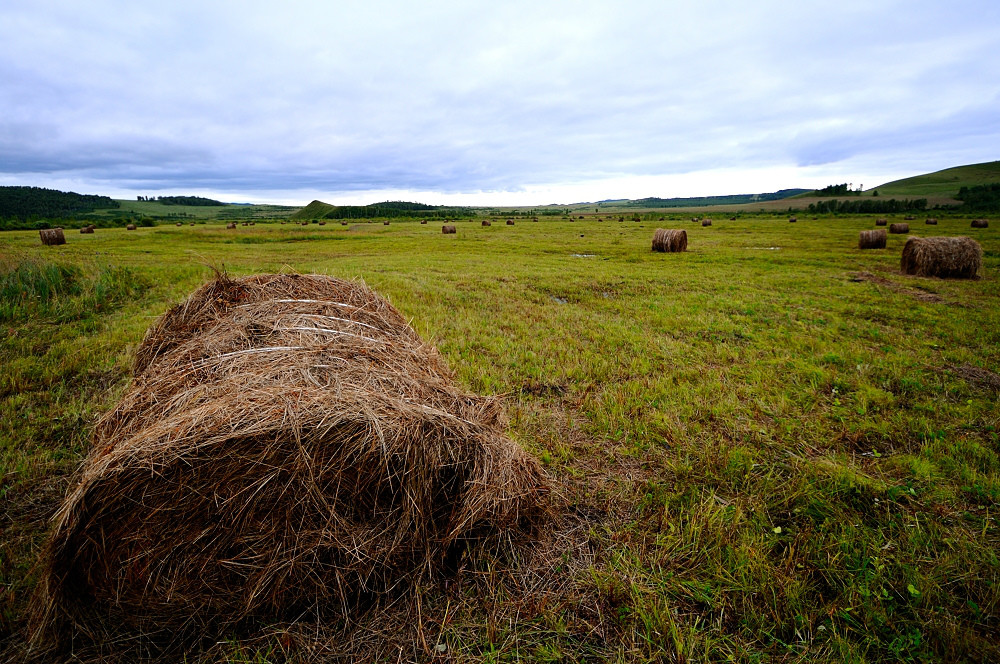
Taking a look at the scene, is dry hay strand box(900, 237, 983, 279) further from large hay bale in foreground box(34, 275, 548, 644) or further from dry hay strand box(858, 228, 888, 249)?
large hay bale in foreground box(34, 275, 548, 644)

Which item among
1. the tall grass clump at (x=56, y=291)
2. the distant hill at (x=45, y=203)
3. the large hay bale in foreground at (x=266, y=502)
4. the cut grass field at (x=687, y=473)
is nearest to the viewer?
the large hay bale in foreground at (x=266, y=502)

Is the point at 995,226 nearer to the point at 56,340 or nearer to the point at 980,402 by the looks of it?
Answer: the point at 980,402

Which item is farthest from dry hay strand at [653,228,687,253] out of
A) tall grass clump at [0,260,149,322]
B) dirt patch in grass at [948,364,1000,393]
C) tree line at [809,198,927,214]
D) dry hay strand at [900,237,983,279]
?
tree line at [809,198,927,214]

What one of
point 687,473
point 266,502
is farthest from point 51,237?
point 687,473

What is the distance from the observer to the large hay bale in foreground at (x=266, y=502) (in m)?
2.55

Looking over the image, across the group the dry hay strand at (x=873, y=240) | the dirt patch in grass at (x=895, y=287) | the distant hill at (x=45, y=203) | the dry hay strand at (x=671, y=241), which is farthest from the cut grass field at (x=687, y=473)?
the distant hill at (x=45, y=203)

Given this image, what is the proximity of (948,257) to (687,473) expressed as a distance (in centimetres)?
1895

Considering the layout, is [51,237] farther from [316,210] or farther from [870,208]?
[870,208]

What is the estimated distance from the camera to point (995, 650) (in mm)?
2492

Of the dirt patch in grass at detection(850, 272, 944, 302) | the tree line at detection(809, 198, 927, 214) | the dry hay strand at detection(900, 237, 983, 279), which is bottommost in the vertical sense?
the dirt patch in grass at detection(850, 272, 944, 302)

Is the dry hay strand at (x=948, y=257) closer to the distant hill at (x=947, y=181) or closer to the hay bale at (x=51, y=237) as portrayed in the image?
the hay bale at (x=51, y=237)

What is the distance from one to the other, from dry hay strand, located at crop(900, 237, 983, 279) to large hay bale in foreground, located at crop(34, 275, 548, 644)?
20.5 metres

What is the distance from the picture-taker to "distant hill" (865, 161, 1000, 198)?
103938 millimetres

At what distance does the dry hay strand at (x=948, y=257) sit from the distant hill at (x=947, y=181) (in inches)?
4510
